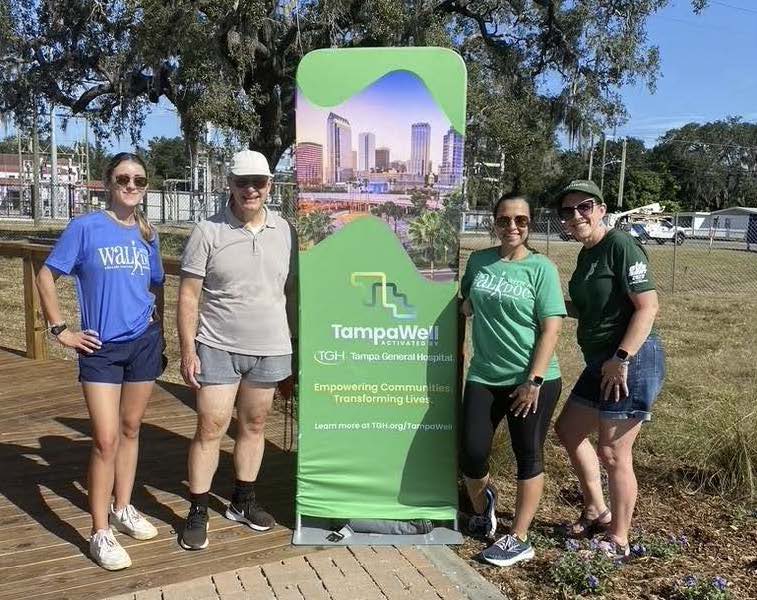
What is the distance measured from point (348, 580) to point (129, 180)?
1935 mm

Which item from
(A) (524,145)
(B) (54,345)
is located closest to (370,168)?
(B) (54,345)

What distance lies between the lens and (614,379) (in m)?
3.10

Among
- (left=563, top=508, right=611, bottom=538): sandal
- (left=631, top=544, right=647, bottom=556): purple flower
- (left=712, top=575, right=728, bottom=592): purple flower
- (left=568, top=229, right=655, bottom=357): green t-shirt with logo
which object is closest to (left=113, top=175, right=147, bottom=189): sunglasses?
Result: (left=568, top=229, right=655, bottom=357): green t-shirt with logo

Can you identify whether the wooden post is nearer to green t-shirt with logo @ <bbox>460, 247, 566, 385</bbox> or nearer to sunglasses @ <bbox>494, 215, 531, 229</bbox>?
green t-shirt with logo @ <bbox>460, 247, 566, 385</bbox>

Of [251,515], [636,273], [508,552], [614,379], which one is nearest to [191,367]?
[251,515]

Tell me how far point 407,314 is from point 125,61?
16.5m

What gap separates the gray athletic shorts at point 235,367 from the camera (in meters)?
3.28

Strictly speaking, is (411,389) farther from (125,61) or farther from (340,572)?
(125,61)

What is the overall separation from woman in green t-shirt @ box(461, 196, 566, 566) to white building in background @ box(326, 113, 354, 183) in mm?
715

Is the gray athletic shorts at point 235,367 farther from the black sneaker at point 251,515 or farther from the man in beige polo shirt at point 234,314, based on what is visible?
the black sneaker at point 251,515

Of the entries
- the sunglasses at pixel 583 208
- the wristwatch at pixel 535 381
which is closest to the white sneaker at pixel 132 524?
the wristwatch at pixel 535 381

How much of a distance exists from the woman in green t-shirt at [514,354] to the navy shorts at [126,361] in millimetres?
1414

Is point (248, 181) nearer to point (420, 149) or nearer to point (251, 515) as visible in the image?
point (420, 149)

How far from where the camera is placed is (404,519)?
11.9 feet
